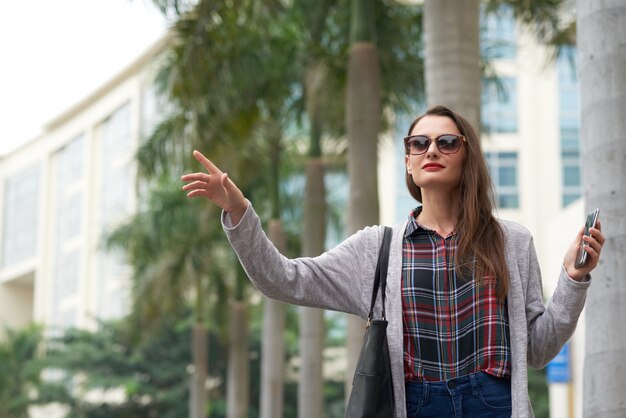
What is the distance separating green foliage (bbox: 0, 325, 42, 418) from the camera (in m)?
45.0

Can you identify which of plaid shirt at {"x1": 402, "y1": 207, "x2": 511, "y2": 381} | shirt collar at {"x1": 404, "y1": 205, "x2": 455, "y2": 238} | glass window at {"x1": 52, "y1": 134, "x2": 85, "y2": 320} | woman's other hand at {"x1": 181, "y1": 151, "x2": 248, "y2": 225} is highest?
glass window at {"x1": 52, "y1": 134, "x2": 85, "y2": 320}

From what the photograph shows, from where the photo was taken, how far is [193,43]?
1438 cm

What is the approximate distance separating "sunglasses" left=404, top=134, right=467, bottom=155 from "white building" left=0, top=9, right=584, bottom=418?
2328 cm

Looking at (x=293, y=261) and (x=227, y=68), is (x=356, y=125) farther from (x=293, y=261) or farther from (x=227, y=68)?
(x=293, y=261)

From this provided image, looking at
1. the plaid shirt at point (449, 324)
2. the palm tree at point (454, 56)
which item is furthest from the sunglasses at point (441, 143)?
the palm tree at point (454, 56)

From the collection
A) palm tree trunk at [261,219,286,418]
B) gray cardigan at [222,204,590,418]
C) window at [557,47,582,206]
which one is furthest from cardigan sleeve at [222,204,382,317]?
window at [557,47,582,206]

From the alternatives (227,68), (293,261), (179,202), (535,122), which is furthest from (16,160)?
(293,261)

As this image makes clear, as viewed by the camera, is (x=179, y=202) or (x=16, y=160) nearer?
(x=179, y=202)

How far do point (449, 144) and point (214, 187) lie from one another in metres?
0.76

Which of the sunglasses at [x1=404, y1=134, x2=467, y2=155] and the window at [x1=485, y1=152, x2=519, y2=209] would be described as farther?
the window at [x1=485, y1=152, x2=519, y2=209]

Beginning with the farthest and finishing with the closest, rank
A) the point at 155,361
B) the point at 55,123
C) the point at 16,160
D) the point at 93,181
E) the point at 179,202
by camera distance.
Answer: the point at 16,160 → the point at 55,123 → the point at 93,181 → the point at 155,361 → the point at 179,202

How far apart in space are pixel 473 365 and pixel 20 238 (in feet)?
261

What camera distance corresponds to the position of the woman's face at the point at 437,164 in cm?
377

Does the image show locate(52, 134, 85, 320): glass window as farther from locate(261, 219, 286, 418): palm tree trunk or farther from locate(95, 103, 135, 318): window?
locate(261, 219, 286, 418): palm tree trunk
